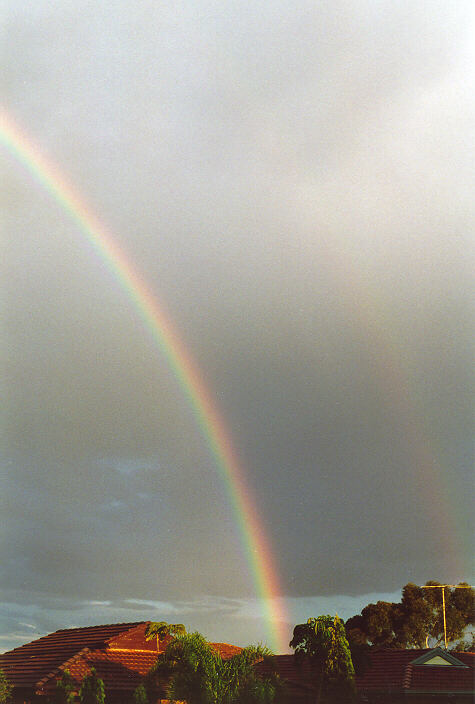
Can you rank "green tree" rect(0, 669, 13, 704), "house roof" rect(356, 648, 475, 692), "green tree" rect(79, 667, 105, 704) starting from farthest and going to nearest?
"house roof" rect(356, 648, 475, 692), "green tree" rect(79, 667, 105, 704), "green tree" rect(0, 669, 13, 704)

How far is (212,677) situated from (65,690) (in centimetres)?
694

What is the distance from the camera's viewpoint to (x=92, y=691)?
3131 cm

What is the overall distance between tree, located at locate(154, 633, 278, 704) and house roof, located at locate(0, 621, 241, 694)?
4.82 meters

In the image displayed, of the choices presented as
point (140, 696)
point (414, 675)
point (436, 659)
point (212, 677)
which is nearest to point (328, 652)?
point (212, 677)

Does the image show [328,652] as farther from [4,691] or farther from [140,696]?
[4,691]

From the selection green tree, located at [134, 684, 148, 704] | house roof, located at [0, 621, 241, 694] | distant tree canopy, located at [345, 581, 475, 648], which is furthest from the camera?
distant tree canopy, located at [345, 581, 475, 648]

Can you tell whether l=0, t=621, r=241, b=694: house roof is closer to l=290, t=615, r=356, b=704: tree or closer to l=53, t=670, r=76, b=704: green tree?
l=53, t=670, r=76, b=704: green tree

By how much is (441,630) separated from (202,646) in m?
44.5

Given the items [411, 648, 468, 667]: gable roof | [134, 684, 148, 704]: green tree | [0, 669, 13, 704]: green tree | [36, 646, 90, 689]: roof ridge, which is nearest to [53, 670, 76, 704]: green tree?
[36, 646, 90, 689]: roof ridge

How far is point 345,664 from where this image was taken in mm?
29078

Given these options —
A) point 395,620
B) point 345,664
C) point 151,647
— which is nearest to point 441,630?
point 395,620

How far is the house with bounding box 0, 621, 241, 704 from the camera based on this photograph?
33.9 metres

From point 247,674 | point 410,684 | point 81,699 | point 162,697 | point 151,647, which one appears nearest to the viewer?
point 247,674

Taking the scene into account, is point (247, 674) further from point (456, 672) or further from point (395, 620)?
point (395, 620)
